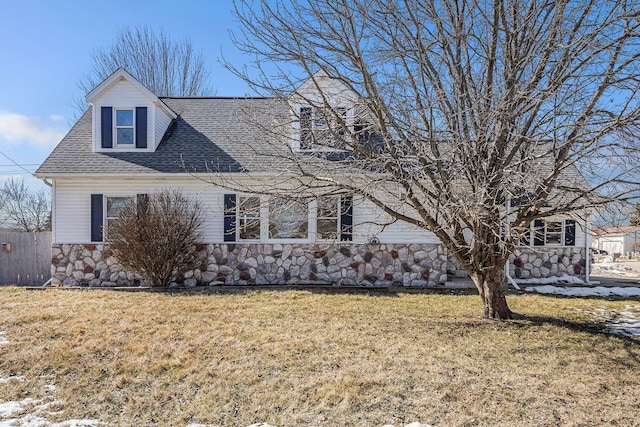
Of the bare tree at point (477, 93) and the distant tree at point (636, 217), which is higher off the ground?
the bare tree at point (477, 93)

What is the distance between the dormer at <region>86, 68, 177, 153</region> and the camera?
10.4 meters

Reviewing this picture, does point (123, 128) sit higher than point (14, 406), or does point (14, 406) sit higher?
point (123, 128)

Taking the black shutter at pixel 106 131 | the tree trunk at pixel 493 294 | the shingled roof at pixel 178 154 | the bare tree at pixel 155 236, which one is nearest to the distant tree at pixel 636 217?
the tree trunk at pixel 493 294

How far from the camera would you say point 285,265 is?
10211mm

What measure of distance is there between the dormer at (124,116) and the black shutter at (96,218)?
4.71 ft

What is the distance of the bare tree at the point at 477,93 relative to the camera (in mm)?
4961

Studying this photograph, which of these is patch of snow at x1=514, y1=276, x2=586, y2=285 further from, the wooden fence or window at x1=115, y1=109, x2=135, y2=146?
the wooden fence

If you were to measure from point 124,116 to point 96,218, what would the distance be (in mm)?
3011

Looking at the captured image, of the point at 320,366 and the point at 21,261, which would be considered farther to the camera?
the point at 21,261

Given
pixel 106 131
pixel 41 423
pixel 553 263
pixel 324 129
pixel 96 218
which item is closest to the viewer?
pixel 41 423

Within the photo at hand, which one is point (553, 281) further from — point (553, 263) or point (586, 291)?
point (586, 291)

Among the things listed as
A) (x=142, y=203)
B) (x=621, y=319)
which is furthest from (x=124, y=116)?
(x=621, y=319)

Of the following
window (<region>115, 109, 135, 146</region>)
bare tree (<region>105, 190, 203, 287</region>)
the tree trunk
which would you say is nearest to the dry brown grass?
the tree trunk

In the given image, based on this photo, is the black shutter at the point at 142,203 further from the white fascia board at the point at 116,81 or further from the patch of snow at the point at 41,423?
the patch of snow at the point at 41,423
